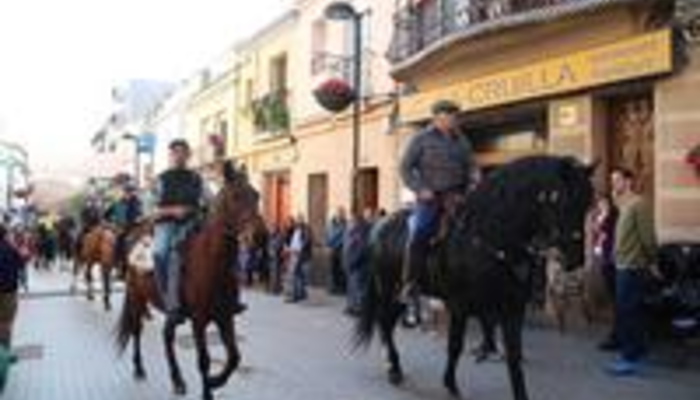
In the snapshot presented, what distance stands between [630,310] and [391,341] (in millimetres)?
2548

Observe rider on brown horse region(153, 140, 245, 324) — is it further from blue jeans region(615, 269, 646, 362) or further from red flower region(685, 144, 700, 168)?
red flower region(685, 144, 700, 168)

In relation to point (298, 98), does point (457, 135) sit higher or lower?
lower

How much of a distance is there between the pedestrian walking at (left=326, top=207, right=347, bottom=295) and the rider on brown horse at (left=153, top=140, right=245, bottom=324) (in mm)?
10988

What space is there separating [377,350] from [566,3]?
590 cm

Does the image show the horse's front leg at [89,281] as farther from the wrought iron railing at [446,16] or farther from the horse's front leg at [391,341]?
the horse's front leg at [391,341]

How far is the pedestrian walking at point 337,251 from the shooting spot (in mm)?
22906

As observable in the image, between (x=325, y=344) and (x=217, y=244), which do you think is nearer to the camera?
(x=217, y=244)

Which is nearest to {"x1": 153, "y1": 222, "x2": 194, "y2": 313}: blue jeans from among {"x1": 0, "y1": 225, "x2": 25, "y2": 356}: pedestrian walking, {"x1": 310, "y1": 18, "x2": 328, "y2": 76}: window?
{"x1": 0, "y1": 225, "x2": 25, "y2": 356}: pedestrian walking

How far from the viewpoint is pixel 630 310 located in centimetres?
1202

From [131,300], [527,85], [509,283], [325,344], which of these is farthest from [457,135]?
[527,85]

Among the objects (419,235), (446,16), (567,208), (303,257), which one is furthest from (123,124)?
(567,208)

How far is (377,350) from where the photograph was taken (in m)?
14.0

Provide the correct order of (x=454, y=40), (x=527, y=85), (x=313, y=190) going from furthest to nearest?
1. (x=313, y=190)
2. (x=454, y=40)
3. (x=527, y=85)

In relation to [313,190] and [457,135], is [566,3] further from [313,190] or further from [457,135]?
[313,190]
